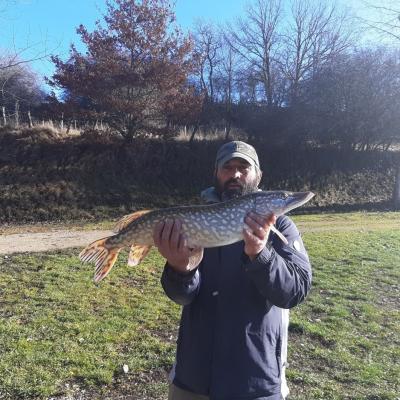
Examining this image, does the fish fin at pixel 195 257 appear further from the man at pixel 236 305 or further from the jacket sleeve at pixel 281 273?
the jacket sleeve at pixel 281 273

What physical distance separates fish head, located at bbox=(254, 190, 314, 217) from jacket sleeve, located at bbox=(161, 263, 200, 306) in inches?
21.7

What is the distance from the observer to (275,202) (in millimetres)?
2725

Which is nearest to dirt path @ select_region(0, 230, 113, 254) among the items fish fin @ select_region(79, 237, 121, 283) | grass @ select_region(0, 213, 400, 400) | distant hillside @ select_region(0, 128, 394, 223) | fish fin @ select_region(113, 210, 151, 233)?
grass @ select_region(0, 213, 400, 400)

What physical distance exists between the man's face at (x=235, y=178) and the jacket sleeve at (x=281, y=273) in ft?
1.65

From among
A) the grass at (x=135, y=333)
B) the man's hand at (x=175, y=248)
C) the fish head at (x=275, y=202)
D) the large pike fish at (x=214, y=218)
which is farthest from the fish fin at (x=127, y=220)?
the grass at (x=135, y=333)

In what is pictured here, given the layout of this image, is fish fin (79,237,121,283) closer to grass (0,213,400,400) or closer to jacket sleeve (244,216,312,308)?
jacket sleeve (244,216,312,308)

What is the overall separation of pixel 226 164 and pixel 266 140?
2877 cm

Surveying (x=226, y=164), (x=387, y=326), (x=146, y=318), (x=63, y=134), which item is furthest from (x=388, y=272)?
(x=63, y=134)

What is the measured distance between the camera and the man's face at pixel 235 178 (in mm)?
2926

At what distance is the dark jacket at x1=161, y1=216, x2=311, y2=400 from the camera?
2350mm

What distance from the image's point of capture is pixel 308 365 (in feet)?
17.9

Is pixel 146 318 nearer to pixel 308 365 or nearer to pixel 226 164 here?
pixel 308 365

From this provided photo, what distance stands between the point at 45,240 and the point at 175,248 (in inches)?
450

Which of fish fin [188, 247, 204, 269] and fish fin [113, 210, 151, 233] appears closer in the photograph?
fish fin [188, 247, 204, 269]
